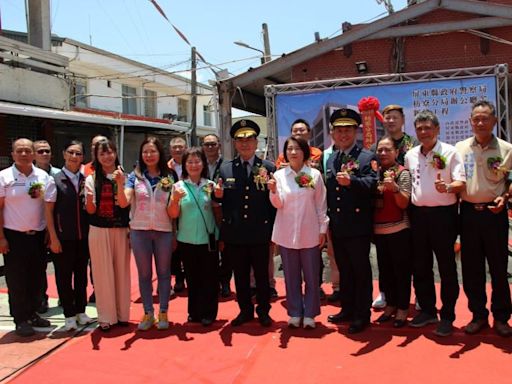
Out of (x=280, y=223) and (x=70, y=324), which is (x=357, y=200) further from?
(x=70, y=324)

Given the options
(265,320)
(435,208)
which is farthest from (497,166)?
(265,320)

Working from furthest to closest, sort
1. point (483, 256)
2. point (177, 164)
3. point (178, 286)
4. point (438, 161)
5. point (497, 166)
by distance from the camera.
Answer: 1. point (178, 286)
2. point (177, 164)
3. point (483, 256)
4. point (438, 161)
5. point (497, 166)

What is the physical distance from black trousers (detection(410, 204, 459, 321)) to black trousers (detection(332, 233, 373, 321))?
40cm

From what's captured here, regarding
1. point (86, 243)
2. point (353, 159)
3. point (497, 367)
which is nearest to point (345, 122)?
point (353, 159)

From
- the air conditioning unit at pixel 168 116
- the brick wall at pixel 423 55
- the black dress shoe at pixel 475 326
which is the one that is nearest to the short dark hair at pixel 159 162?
the black dress shoe at pixel 475 326

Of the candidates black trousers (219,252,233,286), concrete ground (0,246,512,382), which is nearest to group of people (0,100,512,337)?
concrete ground (0,246,512,382)

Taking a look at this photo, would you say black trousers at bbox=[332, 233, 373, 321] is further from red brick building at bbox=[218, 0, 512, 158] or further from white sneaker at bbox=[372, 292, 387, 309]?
red brick building at bbox=[218, 0, 512, 158]

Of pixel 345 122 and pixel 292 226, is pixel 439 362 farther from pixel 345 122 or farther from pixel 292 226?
pixel 345 122

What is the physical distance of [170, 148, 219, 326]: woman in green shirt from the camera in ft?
14.5

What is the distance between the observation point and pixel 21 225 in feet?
14.5

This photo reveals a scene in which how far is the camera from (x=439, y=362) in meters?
3.52

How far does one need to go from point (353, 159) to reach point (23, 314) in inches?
128

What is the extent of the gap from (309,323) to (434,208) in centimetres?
144

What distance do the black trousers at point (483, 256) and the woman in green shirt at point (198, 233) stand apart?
2140 mm
